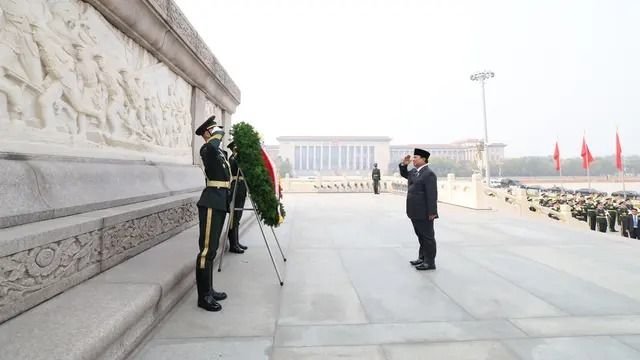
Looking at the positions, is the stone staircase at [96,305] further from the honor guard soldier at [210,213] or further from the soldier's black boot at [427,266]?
the soldier's black boot at [427,266]

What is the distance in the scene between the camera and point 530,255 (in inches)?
186

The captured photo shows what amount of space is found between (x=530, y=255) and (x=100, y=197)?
17.8 ft

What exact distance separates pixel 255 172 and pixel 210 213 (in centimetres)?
97

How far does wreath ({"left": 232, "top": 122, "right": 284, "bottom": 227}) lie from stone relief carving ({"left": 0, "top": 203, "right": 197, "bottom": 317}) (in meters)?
Answer: 1.18

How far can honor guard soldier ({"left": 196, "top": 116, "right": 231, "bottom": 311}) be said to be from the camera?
2664 millimetres

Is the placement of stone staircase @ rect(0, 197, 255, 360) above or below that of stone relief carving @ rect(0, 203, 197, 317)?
below

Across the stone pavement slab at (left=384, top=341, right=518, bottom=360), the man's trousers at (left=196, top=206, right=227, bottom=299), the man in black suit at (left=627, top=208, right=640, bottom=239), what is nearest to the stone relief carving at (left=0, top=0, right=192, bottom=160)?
the man's trousers at (left=196, top=206, right=227, bottom=299)

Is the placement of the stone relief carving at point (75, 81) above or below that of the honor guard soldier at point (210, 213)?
above

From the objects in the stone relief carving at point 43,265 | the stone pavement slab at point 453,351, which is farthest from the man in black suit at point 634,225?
the stone relief carving at point 43,265

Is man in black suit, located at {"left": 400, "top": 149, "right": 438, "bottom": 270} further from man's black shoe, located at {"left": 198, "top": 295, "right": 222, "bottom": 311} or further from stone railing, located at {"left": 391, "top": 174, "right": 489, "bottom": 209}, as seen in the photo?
stone railing, located at {"left": 391, "top": 174, "right": 489, "bottom": 209}

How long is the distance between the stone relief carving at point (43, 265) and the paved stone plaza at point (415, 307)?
0.77 meters

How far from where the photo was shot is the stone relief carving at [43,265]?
1.86 meters

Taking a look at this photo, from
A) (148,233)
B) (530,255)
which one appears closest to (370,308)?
(148,233)

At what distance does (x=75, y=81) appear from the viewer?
3215 mm
